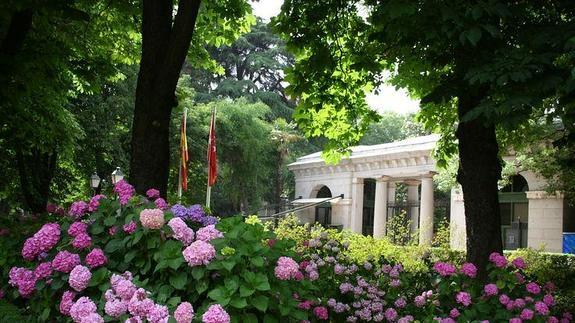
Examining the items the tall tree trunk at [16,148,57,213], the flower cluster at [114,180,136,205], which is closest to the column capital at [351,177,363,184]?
the tall tree trunk at [16,148,57,213]

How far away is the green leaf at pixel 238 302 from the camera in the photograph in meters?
3.06

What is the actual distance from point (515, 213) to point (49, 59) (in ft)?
67.2

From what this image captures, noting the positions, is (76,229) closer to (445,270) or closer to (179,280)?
(179,280)

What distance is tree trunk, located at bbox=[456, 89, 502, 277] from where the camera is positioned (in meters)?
7.34

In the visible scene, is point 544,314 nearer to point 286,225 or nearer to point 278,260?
point 278,260

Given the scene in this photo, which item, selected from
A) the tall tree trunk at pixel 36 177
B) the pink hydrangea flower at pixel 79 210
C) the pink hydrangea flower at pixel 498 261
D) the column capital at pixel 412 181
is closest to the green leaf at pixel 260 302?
the pink hydrangea flower at pixel 79 210

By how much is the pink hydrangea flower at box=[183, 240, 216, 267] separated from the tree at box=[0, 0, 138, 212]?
13.2 feet

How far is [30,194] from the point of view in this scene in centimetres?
1490

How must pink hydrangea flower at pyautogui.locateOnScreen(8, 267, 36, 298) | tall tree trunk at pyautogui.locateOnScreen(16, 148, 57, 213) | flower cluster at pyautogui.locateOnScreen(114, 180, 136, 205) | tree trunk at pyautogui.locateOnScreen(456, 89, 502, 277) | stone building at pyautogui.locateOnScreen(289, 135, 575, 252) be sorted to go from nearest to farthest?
pink hydrangea flower at pyautogui.locateOnScreen(8, 267, 36, 298), flower cluster at pyautogui.locateOnScreen(114, 180, 136, 205), tree trunk at pyautogui.locateOnScreen(456, 89, 502, 277), tall tree trunk at pyautogui.locateOnScreen(16, 148, 57, 213), stone building at pyautogui.locateOnScreen(289, 135, 575, 252)

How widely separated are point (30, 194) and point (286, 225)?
22.2ft

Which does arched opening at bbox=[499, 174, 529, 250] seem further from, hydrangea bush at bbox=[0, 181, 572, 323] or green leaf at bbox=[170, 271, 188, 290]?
green leaf at bbox=[170, 271, 188, 290]

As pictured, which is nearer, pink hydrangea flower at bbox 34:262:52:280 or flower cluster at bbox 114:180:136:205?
pink hydrangea flower at bbox 34:262:52:280

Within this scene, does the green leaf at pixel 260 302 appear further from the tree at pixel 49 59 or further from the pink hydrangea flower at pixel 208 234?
the tree at pixel 49 59

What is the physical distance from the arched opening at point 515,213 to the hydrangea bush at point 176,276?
19.3 meters
